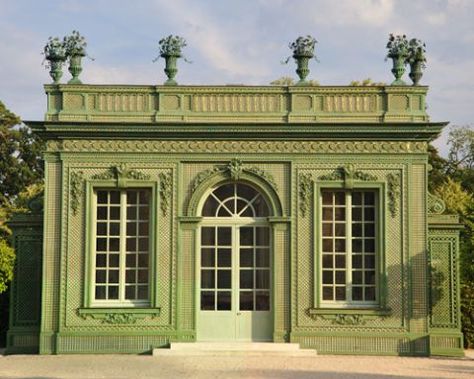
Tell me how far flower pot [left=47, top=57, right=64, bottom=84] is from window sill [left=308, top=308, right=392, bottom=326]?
6.81 meters

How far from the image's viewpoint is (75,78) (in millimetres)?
16906

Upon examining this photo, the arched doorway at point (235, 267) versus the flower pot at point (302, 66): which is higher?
the flower pot at point (302, 66)

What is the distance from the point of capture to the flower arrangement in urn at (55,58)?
16.8 meters

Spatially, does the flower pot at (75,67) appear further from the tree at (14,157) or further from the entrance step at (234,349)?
the tree at (14,157)

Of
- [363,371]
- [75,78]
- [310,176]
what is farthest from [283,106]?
[363,371]

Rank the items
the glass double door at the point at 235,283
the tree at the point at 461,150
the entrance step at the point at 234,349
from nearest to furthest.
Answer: the entrance step at the point at 234,349, the glass double door at the point at 235,283, the tree at the point at 461,150

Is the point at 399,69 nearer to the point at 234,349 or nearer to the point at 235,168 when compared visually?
the point at 235,168

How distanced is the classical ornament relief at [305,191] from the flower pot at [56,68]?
5.24 m

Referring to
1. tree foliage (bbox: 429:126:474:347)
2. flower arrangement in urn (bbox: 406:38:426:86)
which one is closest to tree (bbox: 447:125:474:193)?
tree foliage (bbox: 429:126:474:347)

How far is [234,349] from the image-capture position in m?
15.8

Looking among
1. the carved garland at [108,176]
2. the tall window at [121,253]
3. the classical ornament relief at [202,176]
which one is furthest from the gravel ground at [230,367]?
the classical ornament relief at [202,176]

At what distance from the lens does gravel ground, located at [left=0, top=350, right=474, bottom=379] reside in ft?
43.1

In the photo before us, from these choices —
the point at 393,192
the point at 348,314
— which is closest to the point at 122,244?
the point at 348,314

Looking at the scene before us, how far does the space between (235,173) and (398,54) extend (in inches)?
161
